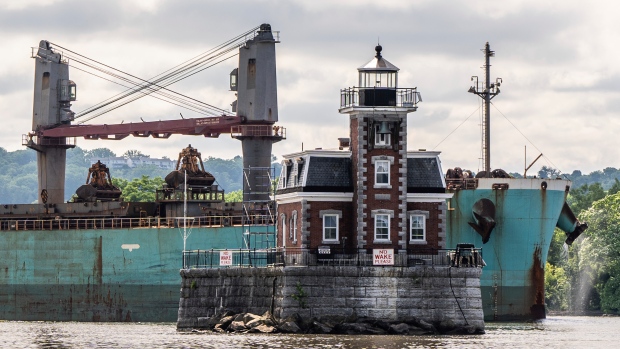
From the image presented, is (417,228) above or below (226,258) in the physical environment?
above

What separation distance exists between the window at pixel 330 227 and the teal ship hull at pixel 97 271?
3008 centimetres

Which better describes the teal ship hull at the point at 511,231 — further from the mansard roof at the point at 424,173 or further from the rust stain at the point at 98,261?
the rust stain at the point at 98,261

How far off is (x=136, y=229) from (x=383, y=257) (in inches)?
1576

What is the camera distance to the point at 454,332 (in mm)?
78438

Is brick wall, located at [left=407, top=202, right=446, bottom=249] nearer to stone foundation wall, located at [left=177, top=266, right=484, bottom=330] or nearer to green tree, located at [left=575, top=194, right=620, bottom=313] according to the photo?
stone foundation wall, located at [left=177, top=266, right=484, bottom=330]

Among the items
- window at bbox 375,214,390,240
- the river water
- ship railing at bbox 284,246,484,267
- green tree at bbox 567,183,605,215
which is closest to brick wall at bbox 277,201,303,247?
ship railing at bbox 284,246,484,267

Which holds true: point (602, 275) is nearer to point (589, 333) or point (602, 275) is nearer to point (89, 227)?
point (89, 227)

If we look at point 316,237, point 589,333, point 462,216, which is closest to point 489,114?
point 462,216

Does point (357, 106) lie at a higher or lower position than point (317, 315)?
higher

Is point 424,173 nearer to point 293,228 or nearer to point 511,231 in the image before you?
point 293,228

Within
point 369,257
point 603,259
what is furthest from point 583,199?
point 369,257

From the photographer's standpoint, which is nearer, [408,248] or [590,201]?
[408,248]

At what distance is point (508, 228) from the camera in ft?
351

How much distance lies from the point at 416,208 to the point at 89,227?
44359 mm
